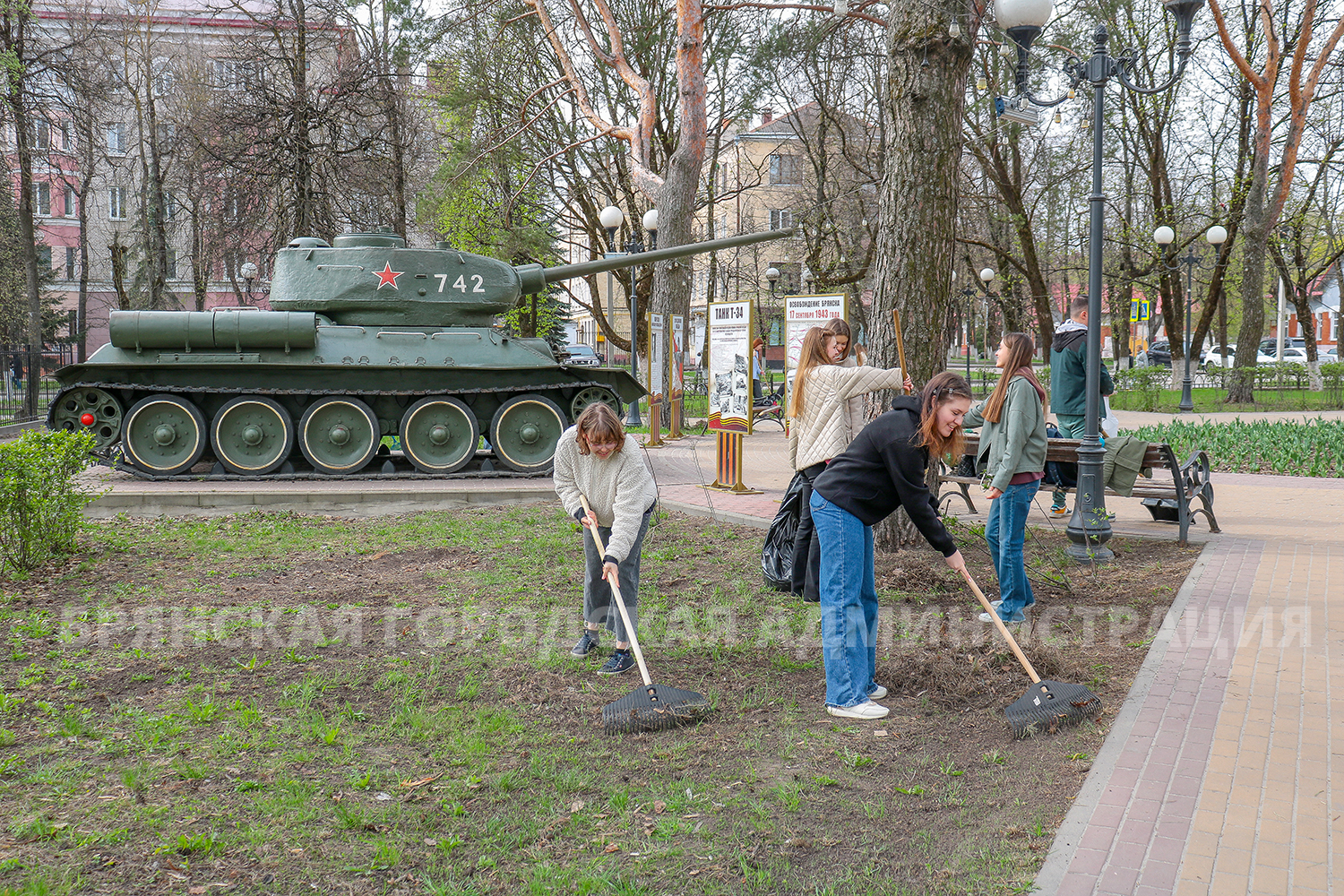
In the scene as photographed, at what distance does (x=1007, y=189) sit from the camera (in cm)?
2550

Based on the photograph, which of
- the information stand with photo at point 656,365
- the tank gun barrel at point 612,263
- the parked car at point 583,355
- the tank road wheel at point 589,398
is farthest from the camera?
the parked car at point 583,355

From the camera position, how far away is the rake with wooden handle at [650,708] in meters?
4.32

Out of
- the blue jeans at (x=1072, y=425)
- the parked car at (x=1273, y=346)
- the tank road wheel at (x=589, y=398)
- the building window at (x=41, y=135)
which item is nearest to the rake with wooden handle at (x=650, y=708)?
the blue jeans at (x=1072, y=425)

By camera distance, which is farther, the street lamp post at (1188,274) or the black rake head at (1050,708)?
the street lamp post at (1188,274)

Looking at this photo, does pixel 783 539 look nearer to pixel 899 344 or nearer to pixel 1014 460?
pixel 1014 460

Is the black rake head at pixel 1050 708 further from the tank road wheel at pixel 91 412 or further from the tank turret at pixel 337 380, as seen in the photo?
the tank road wheel at pixel 91 412

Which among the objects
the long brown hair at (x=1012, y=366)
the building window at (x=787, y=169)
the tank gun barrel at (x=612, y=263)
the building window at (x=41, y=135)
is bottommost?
the long brown hair at (x=1012, y=366)

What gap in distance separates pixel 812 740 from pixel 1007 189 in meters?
23.9

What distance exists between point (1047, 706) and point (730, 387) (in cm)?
702

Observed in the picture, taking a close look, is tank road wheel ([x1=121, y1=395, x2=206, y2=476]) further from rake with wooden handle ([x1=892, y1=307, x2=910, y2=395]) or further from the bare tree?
the bare tree

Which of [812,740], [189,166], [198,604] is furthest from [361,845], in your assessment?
[189,166]

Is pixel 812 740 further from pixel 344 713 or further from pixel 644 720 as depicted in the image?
pixel 344 713

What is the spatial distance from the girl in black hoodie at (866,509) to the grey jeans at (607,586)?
1.00 m

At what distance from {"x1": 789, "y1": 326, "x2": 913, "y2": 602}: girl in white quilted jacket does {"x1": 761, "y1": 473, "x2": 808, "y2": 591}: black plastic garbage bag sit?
0.13m
